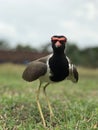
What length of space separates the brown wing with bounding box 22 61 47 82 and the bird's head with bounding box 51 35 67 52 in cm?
24

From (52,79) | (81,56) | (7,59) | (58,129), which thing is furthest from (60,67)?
(81,56)

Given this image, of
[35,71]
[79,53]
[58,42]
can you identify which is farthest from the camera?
[79,53]

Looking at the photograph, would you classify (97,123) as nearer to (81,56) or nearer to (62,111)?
(62,111)

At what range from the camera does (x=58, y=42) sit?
5.30 m

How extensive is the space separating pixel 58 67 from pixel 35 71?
0.93 feet

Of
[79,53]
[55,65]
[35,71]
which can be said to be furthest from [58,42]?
[79,53]

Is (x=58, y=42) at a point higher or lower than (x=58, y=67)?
higher

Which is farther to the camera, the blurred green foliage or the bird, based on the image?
the blurred green foliage

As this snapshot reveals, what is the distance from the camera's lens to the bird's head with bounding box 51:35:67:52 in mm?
5301

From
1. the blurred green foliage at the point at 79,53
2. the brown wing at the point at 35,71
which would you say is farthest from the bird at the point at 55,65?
the blurred green foliage at the point at 79,53

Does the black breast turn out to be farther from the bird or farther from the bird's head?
the bird's head

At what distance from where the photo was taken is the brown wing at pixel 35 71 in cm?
539

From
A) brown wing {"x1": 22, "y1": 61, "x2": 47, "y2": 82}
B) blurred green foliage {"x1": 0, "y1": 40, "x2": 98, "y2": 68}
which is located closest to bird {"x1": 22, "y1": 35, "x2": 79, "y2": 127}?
brown wing {"x1": 22, "y1": 61, "x2": 47, "y2": 82}

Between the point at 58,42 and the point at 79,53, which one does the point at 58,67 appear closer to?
the point at 58,42
